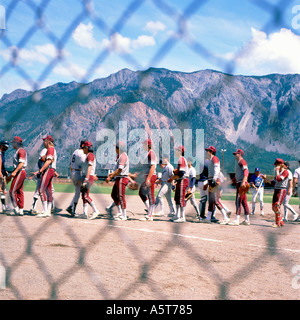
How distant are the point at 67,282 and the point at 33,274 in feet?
1.26

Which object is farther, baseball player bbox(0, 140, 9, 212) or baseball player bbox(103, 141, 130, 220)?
baseball player bbox(0, 140, 9, 212)

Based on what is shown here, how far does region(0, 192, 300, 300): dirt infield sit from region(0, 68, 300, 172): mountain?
1.28 metres

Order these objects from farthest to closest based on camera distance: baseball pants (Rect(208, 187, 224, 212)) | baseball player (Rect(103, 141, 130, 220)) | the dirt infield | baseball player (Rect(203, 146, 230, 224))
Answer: baseball pants (Rect(208, 187, 224, 212))
baseball player (Rect(203, 146, 230, 224))
baseball player (Rect(103, 141, 130, 220))
the dirt infield

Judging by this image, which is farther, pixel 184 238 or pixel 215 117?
pixel 184 238

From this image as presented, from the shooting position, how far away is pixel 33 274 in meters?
3.52

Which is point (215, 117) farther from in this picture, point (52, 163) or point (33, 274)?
point (52, 163)

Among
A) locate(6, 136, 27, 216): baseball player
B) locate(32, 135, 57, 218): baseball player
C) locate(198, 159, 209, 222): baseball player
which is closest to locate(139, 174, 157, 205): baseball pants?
locate(198, 159, 209, 222): baseball player

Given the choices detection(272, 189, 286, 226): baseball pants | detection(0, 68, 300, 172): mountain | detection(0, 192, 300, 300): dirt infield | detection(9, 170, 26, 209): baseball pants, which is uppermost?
detection(0, 68, 300, 172): mountain

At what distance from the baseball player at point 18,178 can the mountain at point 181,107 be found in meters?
4.81

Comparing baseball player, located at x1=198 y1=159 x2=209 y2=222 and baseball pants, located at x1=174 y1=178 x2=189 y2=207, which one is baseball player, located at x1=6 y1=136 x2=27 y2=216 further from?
baseball player, located at x1=198 y1=159 x2=209 y2=222

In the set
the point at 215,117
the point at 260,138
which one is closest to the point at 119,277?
the point at 215,117

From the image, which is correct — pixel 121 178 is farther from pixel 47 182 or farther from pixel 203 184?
pixel 203 184

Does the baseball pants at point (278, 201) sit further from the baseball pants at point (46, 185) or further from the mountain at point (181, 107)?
the mountain at point (181, 107)

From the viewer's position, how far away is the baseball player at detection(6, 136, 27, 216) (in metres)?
7.19
